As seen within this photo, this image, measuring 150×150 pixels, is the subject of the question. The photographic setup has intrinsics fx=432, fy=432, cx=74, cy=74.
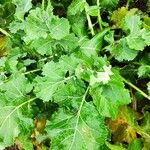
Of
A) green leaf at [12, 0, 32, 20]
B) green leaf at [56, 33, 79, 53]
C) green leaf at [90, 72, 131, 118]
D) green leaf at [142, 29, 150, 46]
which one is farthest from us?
green leaf at [12, 0, 32, 20]

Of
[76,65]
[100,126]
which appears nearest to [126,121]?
[100,126]

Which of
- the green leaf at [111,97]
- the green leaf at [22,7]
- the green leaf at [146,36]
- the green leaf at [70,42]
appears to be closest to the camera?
the green leaf at [111,97]

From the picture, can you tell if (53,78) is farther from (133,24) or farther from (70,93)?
(133,24)

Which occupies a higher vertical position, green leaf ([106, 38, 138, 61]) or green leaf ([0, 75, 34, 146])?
green leaf ([106, 38, 138, 61])

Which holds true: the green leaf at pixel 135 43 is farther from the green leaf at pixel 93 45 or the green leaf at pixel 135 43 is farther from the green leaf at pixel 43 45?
the green leaf at pixel 43 45

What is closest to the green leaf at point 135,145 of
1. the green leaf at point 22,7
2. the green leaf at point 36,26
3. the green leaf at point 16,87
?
the green leaf at point 16,87

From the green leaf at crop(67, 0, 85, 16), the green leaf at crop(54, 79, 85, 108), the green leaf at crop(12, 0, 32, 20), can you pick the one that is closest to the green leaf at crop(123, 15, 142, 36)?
the green leaf at crop(67, 0, 85, 16)

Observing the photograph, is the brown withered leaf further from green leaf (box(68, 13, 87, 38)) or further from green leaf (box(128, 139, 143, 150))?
green leaf (box(68, 13, 87, 38))

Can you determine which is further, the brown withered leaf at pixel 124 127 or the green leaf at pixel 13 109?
the brown withered leaf at pixel 124 127

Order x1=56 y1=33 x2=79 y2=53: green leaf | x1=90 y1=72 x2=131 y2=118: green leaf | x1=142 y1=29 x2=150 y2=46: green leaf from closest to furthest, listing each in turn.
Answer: x1=90 y1=72 x2=131 y2=118: green leaf, x1=142 y1=29 x2=150 y2=46: green leaf, x1=56 y1=33 x2=79 y2=53: green leaf

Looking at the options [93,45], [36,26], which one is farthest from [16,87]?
[93,45]
